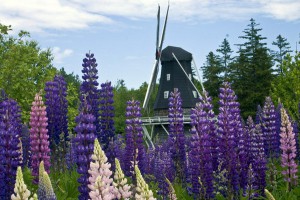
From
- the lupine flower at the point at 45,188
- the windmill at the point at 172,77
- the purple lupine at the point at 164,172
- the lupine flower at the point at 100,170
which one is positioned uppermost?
the windmill at the point at 172,77

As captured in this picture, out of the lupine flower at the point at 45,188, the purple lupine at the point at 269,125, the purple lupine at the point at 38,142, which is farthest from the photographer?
the purple lupine at the point at 269,125

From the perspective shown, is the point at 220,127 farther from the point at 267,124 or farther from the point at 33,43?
the point at 33,43

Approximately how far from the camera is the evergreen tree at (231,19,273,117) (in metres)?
60.5

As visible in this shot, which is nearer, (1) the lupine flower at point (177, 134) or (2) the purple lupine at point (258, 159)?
(2) the purple lupine at point (258, 159)

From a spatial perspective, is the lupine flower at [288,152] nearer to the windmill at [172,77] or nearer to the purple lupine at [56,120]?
the purple lupine at [56,120]

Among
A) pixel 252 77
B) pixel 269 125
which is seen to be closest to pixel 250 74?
pixel 252 77

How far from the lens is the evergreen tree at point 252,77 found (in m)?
60.5

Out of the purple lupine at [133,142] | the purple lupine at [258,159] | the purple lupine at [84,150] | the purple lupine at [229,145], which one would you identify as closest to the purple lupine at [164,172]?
the purple lupine at [133,142]

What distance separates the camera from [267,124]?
40.4ft

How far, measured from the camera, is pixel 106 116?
36.4 feet

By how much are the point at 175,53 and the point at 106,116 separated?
42.3 metres

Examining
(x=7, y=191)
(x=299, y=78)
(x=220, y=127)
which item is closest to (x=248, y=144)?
(x=220, y=127)

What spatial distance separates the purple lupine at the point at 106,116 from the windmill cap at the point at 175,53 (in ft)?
136

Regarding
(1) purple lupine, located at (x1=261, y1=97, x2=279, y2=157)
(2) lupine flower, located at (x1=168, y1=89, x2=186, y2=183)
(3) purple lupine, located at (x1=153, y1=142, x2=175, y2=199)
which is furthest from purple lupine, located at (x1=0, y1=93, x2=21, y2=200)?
(1) purple lupine, located at (x1=261, y1=97, x2=279, y2=157)
